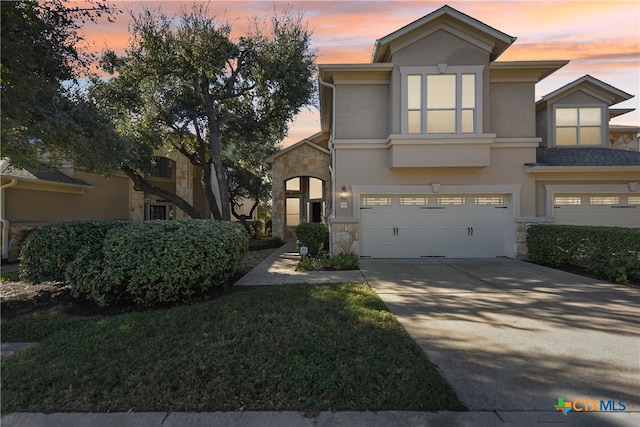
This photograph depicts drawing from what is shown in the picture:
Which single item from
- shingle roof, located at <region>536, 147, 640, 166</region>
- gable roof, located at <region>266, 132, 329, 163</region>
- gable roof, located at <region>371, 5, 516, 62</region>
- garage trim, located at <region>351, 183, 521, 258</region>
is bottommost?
garage trim, located at <region>351, 183, 521, 258</region>

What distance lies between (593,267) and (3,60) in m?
12.8

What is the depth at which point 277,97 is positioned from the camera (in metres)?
12.7

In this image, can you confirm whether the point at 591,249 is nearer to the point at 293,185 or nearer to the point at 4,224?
the point at 293,185

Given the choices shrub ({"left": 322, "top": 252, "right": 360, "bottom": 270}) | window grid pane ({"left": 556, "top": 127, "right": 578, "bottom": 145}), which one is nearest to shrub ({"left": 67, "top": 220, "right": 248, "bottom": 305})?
shrub ({"left": 322, "top": 252, "right": 360, "bottom": 270})

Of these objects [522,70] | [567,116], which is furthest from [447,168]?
[567,116]

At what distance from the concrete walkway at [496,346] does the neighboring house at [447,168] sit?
2403 mm

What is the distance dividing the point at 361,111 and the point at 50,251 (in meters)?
8.62

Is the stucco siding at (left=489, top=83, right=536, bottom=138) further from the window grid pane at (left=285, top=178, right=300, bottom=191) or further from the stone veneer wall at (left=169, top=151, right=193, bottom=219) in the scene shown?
the stone veneer wall at (left=169, top=151, right=193, bottom=219)

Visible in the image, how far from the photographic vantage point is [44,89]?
5.98m

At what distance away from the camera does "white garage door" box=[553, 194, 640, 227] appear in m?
9.91

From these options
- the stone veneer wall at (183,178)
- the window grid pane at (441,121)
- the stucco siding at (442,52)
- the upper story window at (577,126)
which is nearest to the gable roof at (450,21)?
the stucco siding at (442,52)

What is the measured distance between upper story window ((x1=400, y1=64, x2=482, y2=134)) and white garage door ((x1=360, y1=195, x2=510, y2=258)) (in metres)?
2.20

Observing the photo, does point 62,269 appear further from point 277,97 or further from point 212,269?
point 277,97

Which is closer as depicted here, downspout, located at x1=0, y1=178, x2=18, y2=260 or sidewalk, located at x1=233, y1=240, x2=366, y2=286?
sidewalk, located at x1=233, y1=240, x2=366, y2=286
